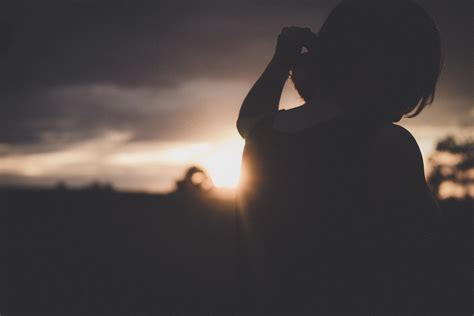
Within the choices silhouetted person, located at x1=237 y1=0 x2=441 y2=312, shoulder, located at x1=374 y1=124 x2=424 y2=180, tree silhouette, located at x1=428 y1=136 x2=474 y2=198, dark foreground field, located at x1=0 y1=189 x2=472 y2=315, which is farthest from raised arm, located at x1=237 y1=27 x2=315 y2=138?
tree silhouette, located at x1=428 y1=136 x2=474 y2=198

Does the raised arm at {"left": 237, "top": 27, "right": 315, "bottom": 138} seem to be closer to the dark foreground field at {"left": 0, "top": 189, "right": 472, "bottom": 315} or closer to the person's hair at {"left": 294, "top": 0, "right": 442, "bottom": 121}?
the person's hair at {"left": 294, "top": 0, "right": 442, "bottom": 121}

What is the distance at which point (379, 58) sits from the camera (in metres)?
1.07

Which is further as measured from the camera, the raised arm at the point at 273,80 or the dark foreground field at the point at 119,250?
the dark foreground field at the point at 119,250

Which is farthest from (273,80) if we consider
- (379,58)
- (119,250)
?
(119,250)

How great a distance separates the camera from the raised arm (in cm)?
117

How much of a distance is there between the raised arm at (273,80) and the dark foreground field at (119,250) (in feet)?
21.5

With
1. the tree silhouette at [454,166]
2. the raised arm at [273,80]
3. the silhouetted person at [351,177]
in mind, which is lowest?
the silhouetted person at [351,177]

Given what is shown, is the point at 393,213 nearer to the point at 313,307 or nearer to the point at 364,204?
the point at 364,204

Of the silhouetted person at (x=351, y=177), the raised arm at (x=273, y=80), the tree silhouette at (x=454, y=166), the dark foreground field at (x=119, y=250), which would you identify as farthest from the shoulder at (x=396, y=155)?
the tree silhouette at (x=454, y=166)

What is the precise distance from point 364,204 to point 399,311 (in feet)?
1.18

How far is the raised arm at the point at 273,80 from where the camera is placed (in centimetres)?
117

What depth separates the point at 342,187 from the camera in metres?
1.05

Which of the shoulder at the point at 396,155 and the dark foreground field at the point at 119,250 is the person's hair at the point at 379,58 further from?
the dark foreground field at the point at 119,250

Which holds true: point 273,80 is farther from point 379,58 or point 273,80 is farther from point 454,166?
point 454,166
